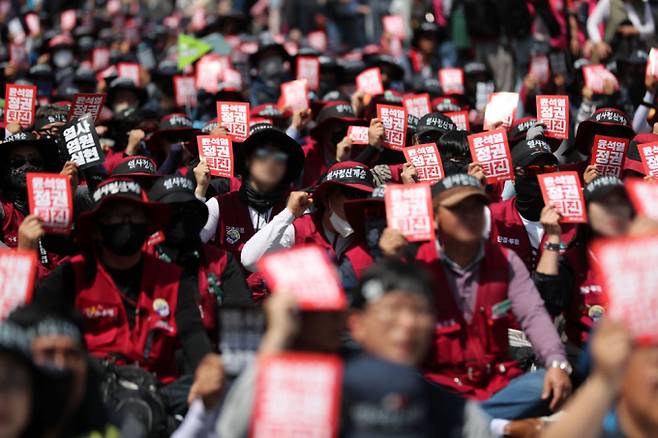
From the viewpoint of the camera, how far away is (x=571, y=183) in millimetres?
6996

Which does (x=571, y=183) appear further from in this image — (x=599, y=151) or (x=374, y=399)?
(x=374, y=399)

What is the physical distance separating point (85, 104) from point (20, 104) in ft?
1.99

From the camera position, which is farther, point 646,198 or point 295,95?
point 295,95

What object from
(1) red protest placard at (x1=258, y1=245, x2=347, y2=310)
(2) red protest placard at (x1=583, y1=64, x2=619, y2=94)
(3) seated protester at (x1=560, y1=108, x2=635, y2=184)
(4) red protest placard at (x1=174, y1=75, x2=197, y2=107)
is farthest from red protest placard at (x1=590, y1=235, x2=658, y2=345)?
(4) red protest placard at (x1=174, y1=75, x2=197, y2=107)

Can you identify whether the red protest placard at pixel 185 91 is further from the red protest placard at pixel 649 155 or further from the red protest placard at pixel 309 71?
the red protest placard at pixel 649 155

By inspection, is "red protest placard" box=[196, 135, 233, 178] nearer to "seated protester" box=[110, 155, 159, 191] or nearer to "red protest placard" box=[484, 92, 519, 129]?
"seated protester" box=[110, 155, 159, 191]

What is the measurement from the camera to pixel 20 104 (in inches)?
405

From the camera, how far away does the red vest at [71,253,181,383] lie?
649cm

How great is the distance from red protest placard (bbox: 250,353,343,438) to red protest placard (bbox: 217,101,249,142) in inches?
219

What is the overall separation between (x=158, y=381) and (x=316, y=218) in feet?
6.81

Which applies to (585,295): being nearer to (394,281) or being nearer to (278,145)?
(394,281)

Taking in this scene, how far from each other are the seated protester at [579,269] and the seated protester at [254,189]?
254cm

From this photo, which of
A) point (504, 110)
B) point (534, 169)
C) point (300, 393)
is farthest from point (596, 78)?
point (300, 393)

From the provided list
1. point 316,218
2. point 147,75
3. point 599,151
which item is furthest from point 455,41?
point 316,218
